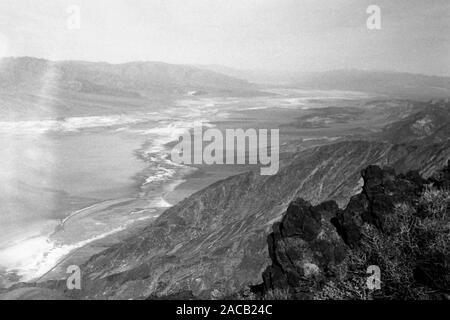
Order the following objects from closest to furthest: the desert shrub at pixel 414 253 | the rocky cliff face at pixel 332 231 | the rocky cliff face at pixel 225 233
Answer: the desert shrub at pixel 414 253, the rocky cliff face at pixel 332 231, the rocky cliff face at pixel 225 233

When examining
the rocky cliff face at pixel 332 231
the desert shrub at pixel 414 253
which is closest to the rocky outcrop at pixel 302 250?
the rocky cliff face at pixel 332 231

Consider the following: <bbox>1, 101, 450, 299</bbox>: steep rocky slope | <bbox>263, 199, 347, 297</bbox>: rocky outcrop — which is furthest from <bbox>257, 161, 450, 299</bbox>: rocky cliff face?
<bbox>1, 101, 450, 299</bbox>: steep rocky slope

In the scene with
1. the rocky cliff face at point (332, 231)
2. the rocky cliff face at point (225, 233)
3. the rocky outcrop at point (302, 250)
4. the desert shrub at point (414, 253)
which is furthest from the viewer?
the rocky cliff face at point (225, 233)

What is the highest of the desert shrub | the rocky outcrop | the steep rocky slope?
the desert shrub

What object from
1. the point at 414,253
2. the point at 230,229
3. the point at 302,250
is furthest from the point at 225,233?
the point at 414,253

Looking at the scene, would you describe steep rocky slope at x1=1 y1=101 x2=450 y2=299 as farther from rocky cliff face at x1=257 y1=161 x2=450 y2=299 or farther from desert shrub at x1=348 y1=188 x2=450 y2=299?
desert shrub at x1=348 y1=188 x2=450 y2=299

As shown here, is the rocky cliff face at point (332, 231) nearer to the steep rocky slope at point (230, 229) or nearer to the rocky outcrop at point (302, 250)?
the rocky outcrop at point (302, 250)

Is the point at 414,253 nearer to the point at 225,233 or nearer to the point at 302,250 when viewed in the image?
the point at 302,250
